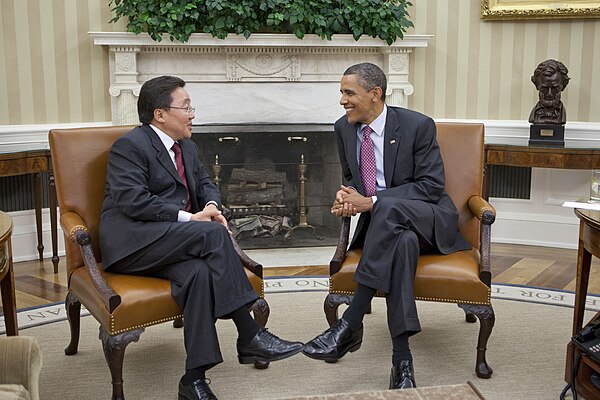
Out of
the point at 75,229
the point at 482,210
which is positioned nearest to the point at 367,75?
the point at 482,210

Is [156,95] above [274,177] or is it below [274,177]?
above

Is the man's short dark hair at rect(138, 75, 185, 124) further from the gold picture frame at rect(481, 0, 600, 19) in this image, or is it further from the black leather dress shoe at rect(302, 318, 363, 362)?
the gold picture frame at rect(481, 0, 600, 19)

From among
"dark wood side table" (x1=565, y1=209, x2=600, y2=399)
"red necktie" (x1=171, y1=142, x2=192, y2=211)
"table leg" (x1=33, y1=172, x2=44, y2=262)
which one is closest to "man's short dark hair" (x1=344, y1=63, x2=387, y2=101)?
"red necktie" (x1=171, y1=142, x2=192, y2=211)

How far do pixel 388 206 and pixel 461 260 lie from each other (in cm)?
42

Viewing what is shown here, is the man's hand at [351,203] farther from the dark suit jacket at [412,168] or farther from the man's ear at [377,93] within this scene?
the man's ear at [377,93]

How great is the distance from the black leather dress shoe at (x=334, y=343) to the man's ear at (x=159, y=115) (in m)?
1.18

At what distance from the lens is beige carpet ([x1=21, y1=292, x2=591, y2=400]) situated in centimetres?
326

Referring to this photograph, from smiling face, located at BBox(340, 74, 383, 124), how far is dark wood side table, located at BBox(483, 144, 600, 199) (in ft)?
6.25

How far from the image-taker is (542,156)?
5125 mm

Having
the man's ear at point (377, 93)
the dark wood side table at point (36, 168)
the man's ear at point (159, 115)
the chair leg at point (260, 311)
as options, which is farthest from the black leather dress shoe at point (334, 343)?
the dark wood side table at point (36, 168)

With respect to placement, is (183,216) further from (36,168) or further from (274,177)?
(274,177)

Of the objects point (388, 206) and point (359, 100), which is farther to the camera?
point (359, 100)

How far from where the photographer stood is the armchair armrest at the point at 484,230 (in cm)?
331

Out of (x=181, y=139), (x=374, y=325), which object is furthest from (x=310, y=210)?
(x=181, y=139)
